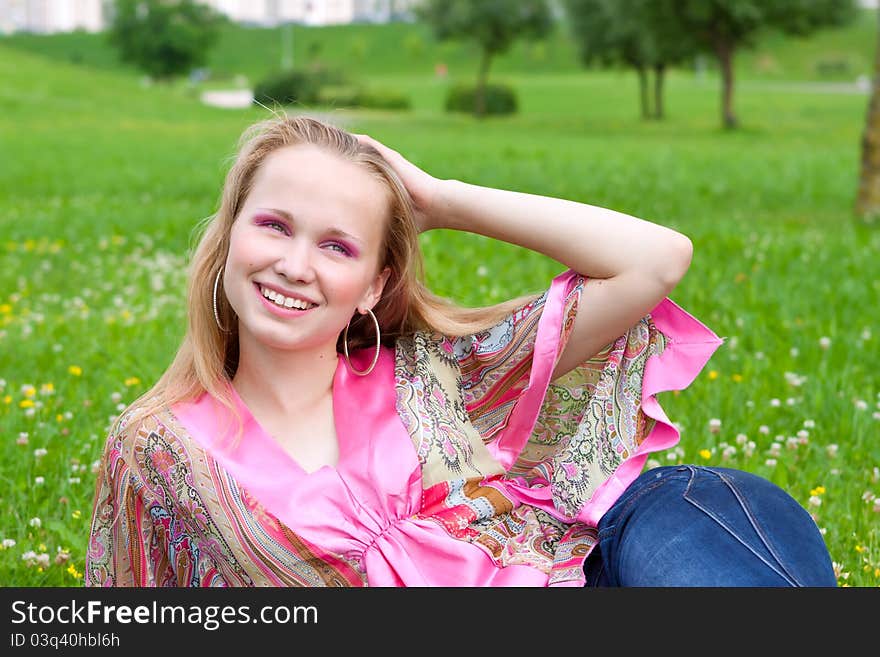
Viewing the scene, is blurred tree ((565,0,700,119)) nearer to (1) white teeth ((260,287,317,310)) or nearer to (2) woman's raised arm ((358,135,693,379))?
(2) woman's raised arm ((358,135,693,379))

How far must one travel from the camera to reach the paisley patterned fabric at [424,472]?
2.86m

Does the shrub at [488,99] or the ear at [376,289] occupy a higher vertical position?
the ear at [376,289]

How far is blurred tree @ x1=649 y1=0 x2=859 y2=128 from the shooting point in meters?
37.2

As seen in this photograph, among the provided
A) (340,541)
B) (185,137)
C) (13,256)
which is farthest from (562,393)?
(185,137)

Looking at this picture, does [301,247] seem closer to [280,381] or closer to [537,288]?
[280,381]

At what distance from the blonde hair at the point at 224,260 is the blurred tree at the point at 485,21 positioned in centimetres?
4565

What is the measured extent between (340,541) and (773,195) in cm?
1210

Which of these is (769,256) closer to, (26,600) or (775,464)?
(775,464)

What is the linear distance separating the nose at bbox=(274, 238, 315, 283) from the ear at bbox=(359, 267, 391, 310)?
0.93ft

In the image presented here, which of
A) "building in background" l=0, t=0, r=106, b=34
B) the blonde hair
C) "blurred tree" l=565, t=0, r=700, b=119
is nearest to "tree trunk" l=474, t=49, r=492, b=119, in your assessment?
"blurred tree" l=565, t=0, r=700, b=119

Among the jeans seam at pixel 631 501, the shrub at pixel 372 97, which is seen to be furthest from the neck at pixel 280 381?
the shrub at pixel 372 97

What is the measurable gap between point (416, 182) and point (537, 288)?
14.4ft

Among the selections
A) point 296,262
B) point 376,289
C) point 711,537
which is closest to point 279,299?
point 296,262

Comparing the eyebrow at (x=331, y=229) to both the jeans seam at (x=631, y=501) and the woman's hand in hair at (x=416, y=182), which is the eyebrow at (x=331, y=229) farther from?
the jeans seam at (x=631, y=501)
